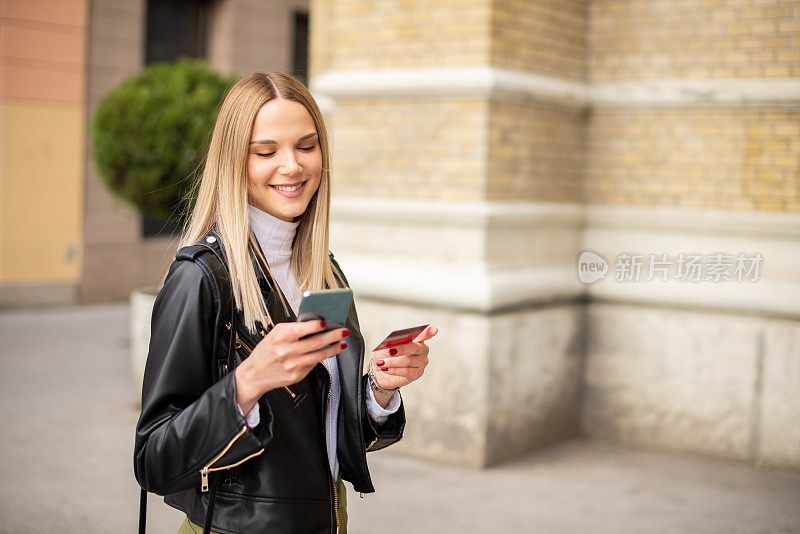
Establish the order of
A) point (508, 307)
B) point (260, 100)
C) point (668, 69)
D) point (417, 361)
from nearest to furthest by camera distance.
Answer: point (260, 100) < point (417, 361) < point (508, 307) < point (668, 69)

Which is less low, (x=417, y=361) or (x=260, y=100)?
(x=260, y=100)

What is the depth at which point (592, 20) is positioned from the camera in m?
6.75

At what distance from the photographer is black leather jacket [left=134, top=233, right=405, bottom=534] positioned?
197 centimetres

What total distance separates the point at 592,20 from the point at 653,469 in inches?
136

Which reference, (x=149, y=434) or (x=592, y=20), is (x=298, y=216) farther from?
(x=592, y=20)

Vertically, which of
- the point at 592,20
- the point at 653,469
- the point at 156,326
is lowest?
the point at 653,469

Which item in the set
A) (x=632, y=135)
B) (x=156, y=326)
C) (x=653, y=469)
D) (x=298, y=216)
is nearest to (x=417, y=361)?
(x=298, y=216)

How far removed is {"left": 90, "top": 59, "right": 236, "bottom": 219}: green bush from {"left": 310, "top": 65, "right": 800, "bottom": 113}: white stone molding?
2.49 metres

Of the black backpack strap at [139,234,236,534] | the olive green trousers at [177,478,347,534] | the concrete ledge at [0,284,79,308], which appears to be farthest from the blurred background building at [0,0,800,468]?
the concrete ledge at [0,284,79,308]

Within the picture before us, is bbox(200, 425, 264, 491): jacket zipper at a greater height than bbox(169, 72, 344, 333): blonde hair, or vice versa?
bbox(169, 72, 344, 333): blonde hair

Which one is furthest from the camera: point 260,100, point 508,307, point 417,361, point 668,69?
point 668,69

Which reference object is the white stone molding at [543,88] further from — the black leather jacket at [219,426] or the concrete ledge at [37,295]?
the concrete ledge at [37,295]

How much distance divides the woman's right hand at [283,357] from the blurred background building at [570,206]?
393 centimetres

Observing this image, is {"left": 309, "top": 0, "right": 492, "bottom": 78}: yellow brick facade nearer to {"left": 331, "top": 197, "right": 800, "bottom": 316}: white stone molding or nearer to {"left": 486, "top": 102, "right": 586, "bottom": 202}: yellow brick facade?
{"left": 486, "top": 102, "right": 586, "bottom": 202}: yellow brick facade
